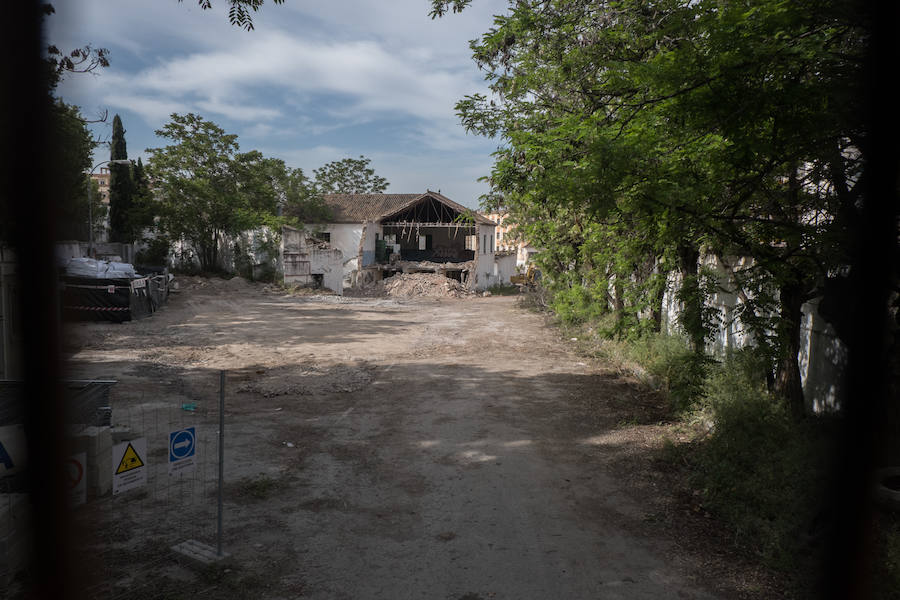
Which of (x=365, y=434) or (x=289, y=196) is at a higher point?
(x=289, y=196)

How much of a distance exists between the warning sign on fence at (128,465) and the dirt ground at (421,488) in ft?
2.45

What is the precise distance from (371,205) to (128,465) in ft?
136

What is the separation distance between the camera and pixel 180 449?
183 inches

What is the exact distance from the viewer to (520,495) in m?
6.23

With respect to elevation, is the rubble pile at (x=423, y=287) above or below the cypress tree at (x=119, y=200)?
below

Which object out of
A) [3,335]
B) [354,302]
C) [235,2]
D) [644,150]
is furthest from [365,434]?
[354,302]

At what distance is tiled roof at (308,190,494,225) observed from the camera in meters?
40.7

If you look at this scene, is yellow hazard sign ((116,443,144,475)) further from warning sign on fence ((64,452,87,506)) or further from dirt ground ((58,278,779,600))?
warning sign on fence ((64,452,87,506))

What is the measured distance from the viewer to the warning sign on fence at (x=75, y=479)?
5168mm

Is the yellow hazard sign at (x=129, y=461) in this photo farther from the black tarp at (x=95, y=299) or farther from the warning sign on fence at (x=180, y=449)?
the black tarp at (x=95, y=299)

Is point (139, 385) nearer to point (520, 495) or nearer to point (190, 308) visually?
point (520, 495)

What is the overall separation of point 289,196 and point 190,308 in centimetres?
1925

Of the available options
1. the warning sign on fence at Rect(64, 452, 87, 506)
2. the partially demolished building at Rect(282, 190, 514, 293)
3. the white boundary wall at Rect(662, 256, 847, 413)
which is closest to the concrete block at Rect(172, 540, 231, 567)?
the warning sign on fence at Rect(64, 452, 87, 506)

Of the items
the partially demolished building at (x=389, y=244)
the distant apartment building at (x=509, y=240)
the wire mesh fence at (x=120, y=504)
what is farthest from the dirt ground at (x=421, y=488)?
the partially demolished building at (x=389, y=244)
